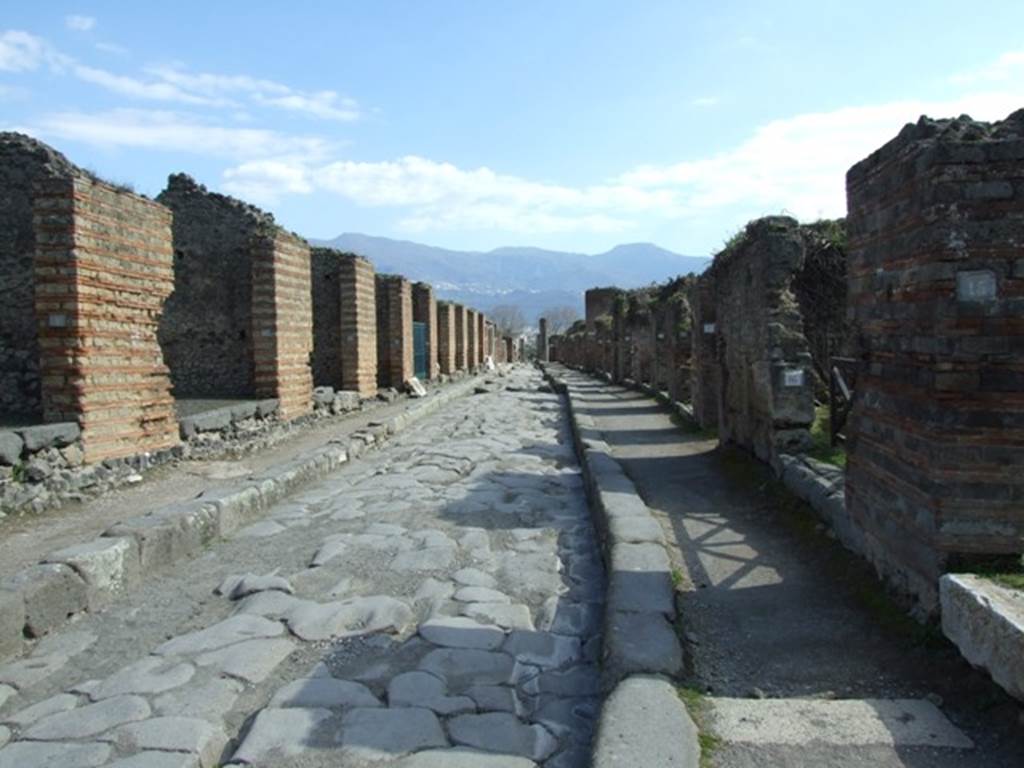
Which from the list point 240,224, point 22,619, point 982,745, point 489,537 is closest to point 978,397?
point 982,745

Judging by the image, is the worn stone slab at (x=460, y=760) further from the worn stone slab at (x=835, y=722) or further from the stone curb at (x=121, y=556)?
the stone curb at (x=121, y=556)

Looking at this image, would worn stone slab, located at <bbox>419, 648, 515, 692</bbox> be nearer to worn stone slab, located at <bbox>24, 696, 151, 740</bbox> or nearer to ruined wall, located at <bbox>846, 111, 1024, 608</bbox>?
worn stone slab, located at <bbox>24, 696, 151, 740</bbox>

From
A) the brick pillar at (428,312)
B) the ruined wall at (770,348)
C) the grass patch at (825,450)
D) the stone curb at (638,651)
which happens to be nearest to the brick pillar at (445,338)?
the brick pillar at (428,312)

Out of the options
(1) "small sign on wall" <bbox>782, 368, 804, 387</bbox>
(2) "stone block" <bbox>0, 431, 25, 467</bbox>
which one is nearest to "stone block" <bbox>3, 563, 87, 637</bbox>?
(2) "stone block" <bbox>0, 431, 25, 467</bbox>

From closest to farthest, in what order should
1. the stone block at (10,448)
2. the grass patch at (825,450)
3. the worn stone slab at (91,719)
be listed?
the worn stone slab at (91,719)
the stone block at (10,448)
the grass patch at (825,450)

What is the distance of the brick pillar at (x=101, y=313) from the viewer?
6543 millimetres

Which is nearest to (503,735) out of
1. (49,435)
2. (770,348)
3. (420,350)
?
(49,435)

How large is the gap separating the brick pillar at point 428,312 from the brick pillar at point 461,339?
578cm

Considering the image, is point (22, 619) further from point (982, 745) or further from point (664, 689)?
point (982, 745)

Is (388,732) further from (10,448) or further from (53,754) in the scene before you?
(10,448)

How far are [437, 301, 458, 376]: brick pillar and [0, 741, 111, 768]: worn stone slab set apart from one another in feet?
71.5

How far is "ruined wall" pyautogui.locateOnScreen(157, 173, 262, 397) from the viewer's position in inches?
448

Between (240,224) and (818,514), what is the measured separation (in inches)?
361

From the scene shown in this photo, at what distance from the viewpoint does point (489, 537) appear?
5777 millimetres
